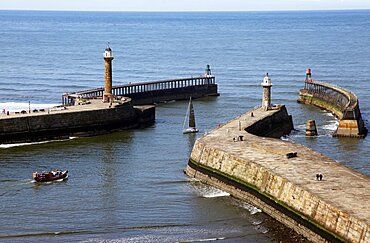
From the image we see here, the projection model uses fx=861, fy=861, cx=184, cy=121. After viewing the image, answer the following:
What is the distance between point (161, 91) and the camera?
3701 inches

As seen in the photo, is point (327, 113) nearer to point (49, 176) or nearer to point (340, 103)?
point (340, 103)

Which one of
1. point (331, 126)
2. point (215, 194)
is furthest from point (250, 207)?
point (331, 126)

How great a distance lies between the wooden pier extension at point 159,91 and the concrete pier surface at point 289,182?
101ft

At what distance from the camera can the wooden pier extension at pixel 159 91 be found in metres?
89.7

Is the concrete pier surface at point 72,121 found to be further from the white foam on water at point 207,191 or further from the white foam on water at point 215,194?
the white foam on water at point 215,194

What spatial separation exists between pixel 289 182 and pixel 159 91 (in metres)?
51.2

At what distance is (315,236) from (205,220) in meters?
6.88

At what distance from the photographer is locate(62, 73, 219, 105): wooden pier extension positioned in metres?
89.7

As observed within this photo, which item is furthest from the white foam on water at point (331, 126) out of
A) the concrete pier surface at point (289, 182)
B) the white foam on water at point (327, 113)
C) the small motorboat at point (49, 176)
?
the small motorboat at point (49, 176)

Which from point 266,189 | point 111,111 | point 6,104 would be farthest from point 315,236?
point 6,104

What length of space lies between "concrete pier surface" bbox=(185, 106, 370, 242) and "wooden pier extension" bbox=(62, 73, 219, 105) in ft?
101

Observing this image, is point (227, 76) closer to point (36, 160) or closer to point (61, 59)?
point (61, 59)

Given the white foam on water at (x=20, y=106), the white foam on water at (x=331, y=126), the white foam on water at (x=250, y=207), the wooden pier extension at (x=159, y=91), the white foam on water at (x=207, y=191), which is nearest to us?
the white foam on water at (x=250, y=207)

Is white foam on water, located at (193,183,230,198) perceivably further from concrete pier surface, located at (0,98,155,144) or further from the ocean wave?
the ocean wave
